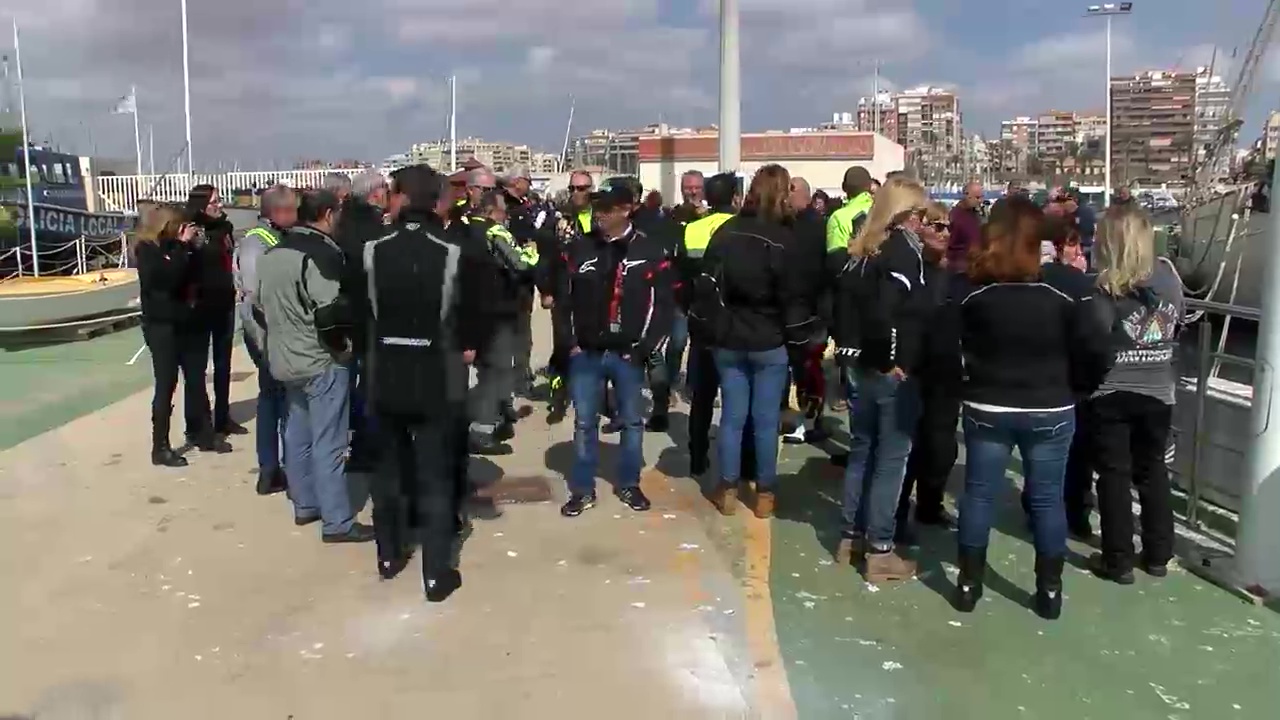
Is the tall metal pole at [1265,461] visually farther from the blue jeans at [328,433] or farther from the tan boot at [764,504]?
the blue jeans at [328,433]

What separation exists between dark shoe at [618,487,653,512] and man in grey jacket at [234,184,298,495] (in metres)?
2.03

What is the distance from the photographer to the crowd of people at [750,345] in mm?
4363

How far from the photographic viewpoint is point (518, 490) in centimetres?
649

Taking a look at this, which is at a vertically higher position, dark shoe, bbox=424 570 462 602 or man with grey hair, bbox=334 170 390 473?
man with grey hair, bbox=334 170 390 473

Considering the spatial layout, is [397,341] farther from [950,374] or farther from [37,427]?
[37,427]

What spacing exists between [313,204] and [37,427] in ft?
16.5

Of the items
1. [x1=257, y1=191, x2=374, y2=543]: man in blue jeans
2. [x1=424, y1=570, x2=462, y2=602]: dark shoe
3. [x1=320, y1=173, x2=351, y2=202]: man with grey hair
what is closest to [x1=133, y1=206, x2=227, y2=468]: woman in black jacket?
[x1=320, y1=173, x2=351, y2=202]: man with grey hair

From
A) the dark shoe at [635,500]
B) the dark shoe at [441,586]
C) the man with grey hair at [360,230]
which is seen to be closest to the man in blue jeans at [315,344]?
the man with grey hair at [360,230]

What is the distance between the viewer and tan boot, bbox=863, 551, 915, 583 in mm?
4922

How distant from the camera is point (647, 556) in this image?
5258mm

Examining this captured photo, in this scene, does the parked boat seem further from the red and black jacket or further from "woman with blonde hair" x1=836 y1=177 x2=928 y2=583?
"woman with blonde hair" x1=836 y1=177 x2=928 y2=583

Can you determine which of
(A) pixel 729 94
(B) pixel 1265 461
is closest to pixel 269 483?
(B) pixel 1265 461

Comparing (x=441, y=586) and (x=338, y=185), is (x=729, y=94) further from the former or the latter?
(x=441, y=586)

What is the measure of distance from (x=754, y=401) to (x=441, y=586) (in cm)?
202
